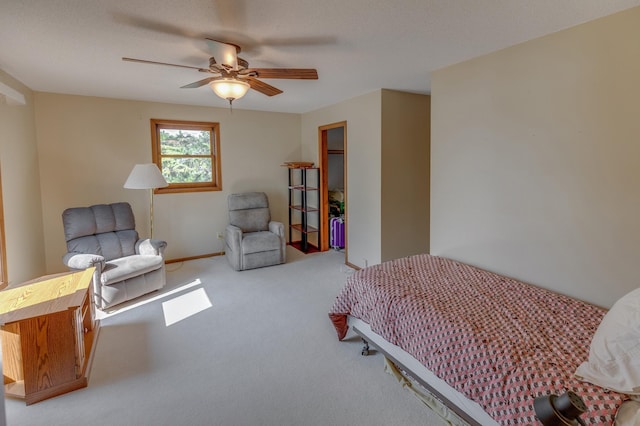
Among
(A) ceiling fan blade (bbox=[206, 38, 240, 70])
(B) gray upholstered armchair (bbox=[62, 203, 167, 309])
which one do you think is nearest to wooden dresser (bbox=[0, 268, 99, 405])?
(B) gray upholstered armchair (bbox=[62, 203, 167, 309])

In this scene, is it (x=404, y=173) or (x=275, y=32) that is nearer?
(x=275, y=32)

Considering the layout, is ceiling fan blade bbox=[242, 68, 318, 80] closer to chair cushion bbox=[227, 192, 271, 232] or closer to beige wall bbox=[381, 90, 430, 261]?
beige wall bbox=[381, 90, 430, 261]

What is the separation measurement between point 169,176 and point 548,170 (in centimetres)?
469

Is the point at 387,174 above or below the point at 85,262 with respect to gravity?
above

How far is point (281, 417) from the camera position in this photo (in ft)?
6.41

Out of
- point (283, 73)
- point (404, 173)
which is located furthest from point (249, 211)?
point (283, 73)

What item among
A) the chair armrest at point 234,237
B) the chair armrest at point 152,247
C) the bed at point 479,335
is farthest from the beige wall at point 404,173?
the chair armrest at point 152,247

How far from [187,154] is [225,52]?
3.04m

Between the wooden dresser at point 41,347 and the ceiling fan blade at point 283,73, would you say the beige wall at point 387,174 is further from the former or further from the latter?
the wooden dresser at point 41,347

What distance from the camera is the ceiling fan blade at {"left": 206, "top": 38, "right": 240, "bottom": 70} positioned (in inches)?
89.6

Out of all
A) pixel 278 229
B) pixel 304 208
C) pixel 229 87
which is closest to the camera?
pixel 229 87

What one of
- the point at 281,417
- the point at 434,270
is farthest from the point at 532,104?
the point at 281,417

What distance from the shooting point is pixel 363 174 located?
14.4 feet

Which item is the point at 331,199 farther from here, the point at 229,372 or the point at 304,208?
the point at 229,372
